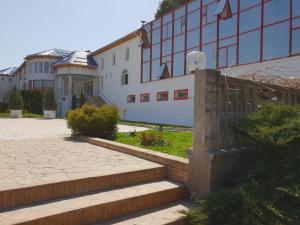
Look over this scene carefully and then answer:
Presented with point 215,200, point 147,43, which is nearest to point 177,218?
point 215,200

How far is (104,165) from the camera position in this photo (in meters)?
5.31

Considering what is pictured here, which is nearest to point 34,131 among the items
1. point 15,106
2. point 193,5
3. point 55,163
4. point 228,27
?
point 55,163

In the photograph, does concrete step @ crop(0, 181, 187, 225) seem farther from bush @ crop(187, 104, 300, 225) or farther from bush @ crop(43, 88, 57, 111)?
bush @ crop(43, 88, 57, 111)

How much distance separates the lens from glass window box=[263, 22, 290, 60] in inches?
602

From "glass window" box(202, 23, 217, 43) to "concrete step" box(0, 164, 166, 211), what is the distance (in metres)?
15.5

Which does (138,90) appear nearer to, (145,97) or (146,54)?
(145,97)

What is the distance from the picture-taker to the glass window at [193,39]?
67.2 ft

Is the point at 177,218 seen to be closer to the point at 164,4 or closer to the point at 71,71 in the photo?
the point at 71,71

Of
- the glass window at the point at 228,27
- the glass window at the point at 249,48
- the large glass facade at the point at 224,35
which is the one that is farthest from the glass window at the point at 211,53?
the glass window at the point at 249,48

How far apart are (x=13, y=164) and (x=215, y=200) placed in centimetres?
341

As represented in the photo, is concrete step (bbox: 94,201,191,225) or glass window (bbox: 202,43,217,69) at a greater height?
glass window (bbox: 202,43,217,69)

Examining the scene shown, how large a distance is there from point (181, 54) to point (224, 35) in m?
3.99

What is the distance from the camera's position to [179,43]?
2188cm

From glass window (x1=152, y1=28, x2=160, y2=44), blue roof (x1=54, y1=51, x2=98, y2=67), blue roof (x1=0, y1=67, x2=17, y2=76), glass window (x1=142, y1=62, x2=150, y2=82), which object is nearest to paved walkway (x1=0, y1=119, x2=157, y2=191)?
glass window (x1=152, y1=28, x2=160, y2=44)
